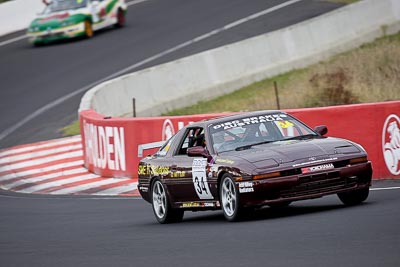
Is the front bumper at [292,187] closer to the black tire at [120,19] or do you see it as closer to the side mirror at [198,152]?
the side mirror at [198,152]

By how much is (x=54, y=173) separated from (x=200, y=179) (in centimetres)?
1013

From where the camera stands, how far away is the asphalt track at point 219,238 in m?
8.66

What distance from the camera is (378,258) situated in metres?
7.96

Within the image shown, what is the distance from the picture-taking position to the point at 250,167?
1158cm

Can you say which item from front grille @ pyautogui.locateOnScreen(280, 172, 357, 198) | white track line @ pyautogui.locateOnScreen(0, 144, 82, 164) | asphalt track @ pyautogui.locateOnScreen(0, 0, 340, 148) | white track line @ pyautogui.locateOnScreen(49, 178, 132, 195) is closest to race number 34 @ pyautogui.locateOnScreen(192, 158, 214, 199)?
front grille @ pyautogui.locateOnScreen(280, 172, 357, 198)

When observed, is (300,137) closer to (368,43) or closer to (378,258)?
(378,258)

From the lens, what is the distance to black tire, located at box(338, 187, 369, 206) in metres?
12.2

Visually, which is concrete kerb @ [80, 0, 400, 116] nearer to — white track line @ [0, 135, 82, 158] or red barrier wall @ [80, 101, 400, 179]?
white track line @ [0, 135, 82, 158]

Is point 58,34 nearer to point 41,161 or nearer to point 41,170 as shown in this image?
point 41,161

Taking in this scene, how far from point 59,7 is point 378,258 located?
96.3 feet

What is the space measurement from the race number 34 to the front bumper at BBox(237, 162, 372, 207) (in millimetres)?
902

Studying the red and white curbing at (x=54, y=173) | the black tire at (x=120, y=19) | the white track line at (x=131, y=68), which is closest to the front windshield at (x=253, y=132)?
the red and white curbing at (x=54, y=173)

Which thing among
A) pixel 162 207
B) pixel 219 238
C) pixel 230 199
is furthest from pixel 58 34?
pixel 219 238

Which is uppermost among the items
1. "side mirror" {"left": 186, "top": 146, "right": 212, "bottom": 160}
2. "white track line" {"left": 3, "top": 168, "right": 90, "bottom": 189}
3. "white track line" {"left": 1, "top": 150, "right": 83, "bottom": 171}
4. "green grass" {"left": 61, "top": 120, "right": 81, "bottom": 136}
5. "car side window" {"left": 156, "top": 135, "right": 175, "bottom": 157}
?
"side mirror" {"left": 186, "top": 146, "right": 212, "bottom": 160}
